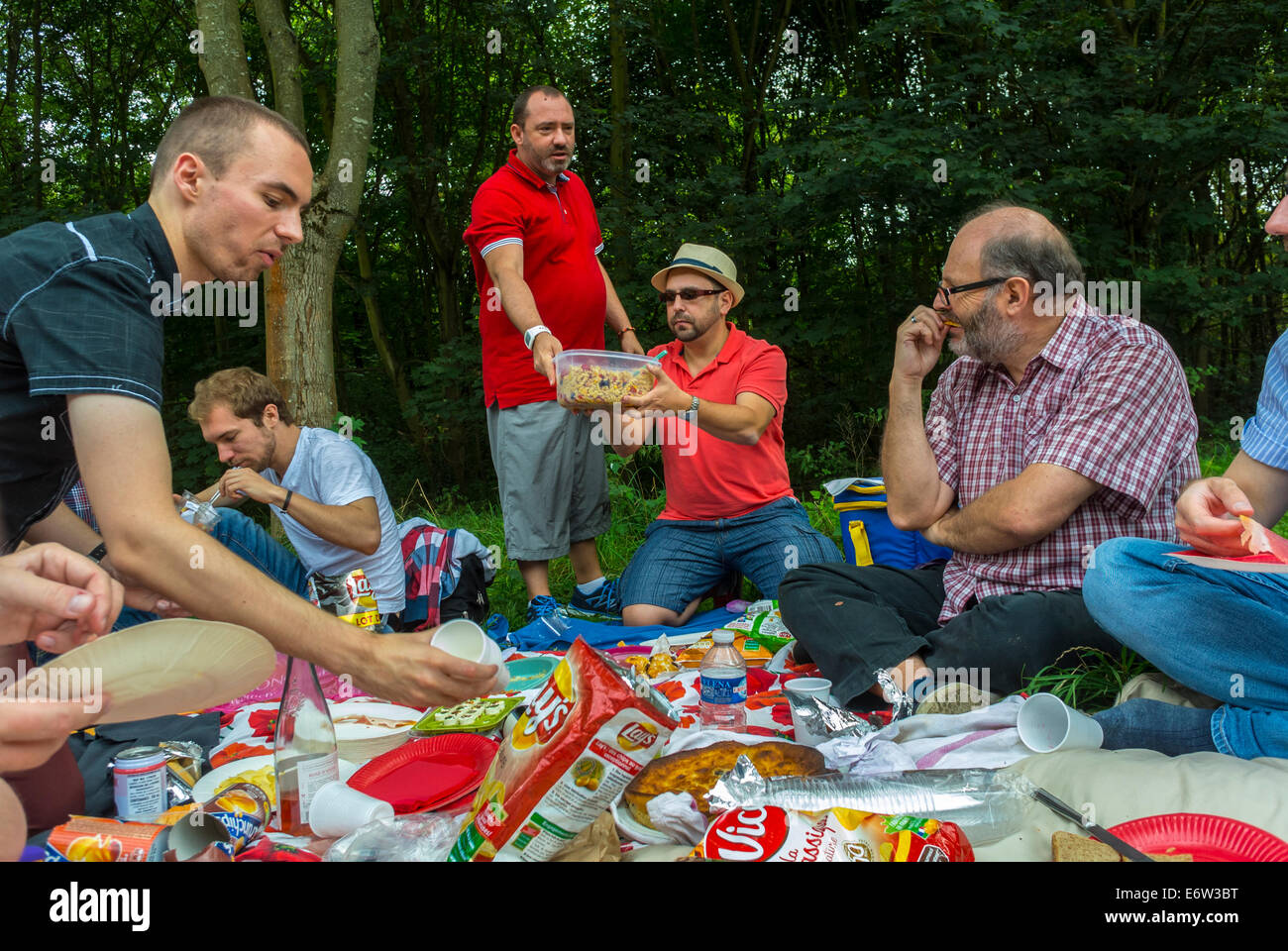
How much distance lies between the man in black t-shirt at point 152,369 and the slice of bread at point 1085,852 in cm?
92

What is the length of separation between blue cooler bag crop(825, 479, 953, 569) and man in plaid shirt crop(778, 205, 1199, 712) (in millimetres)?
474

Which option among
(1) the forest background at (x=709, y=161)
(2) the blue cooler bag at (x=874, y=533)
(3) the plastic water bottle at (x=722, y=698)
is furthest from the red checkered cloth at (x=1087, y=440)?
(1) the forest background at (x=709, y=161)

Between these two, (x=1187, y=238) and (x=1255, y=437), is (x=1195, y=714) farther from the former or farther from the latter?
(x=1187, y=238)

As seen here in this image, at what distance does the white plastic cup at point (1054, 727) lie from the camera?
202 cm

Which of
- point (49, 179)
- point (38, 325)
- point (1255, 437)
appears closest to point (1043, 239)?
point (1255, 437)

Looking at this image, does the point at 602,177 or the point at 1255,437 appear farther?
the point at 602,177

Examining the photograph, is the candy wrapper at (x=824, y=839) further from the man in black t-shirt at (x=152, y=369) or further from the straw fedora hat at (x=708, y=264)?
the straw fedora hat at (x=708, y=264)

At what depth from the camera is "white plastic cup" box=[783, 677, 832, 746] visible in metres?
2.36

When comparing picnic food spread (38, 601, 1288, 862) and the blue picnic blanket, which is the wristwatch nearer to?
the blue picnic blanket

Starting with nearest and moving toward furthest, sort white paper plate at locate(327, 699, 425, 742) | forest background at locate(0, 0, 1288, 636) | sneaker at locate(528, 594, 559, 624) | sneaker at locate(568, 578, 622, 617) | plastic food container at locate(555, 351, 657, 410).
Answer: white paper plate at locate(327, 699, 425, 742)
plastic food container at locate(555, 351, 657, 410)
sneaker at locate(528, 594, 559, 624)
sneaker at locate(568, 578, 622, 617)
forest background at locate(0, 0, 1288, 636)

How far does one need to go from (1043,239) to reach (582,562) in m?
2.64

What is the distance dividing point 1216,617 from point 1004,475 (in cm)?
82

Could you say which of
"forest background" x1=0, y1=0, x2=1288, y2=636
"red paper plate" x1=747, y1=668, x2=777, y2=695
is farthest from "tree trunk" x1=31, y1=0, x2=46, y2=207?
"red paper plate" x1=747, y1=668, x2=777, y2=695

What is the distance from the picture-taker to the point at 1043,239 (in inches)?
111
